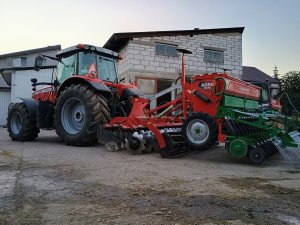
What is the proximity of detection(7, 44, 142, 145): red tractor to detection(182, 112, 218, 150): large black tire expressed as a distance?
221cm

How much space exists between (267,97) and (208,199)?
585 cm

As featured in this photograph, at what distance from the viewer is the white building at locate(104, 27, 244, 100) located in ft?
53.0

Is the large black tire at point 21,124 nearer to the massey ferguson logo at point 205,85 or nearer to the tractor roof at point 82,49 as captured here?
the tractor roof at point 82,49

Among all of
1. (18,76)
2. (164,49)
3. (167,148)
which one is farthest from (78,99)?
(18,76)

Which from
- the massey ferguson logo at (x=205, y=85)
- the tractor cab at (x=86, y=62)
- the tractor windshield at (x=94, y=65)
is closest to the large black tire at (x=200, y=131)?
the massey ferguson logo at (x=205, y=85)

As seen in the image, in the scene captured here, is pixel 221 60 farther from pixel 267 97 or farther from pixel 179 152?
pixel 179 152

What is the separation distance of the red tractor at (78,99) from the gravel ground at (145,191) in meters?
1.58

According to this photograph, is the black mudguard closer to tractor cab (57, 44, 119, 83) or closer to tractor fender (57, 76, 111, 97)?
tractor fender (57, 76, 111, 97)

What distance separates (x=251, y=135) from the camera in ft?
19.8

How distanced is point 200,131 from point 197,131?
0.06m

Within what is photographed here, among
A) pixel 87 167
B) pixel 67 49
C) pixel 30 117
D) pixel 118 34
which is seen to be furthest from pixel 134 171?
pixel 118 34

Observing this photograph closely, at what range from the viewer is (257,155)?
5.60 metres

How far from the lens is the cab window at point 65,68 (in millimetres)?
8851

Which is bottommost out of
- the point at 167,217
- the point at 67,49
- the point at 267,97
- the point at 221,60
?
the point at 167,217
